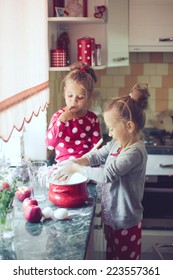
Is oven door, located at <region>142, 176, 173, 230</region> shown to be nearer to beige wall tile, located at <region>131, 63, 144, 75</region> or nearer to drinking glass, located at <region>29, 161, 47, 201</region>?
beige wall tile, located at <region>131, 63, 144, 75</region>

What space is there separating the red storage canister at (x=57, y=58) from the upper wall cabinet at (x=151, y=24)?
46 cm

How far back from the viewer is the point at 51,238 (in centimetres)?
127

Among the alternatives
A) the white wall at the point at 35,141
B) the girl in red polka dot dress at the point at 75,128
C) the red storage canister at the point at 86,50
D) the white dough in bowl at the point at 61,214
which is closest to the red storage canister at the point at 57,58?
the red storage canister at the point at 86,50

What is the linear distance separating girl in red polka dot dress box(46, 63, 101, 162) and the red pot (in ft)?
1.05

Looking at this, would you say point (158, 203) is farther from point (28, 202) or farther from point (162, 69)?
point (28, 202)

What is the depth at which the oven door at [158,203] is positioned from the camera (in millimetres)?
2354

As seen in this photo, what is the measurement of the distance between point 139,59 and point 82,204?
1.44 m

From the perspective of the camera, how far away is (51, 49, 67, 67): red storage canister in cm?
216

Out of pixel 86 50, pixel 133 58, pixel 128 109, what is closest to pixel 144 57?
pixel 133 58

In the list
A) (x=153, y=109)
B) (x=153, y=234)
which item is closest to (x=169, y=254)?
(x=153, y=234)

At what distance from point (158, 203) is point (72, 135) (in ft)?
2.48

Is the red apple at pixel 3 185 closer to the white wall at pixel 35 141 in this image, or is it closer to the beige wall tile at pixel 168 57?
the white wall at pixel 35 141

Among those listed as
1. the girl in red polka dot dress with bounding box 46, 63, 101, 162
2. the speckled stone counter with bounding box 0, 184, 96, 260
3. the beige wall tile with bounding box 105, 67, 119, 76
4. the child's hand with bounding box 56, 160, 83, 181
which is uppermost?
the beige wall tile with bounding box 105, 67, 119, 76

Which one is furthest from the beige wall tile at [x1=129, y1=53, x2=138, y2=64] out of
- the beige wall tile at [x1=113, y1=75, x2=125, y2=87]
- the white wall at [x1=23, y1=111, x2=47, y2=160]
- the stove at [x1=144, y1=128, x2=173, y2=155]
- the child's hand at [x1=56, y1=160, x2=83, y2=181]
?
the child's hand at [x1=56, y1=160, x2=83, y2=181]
